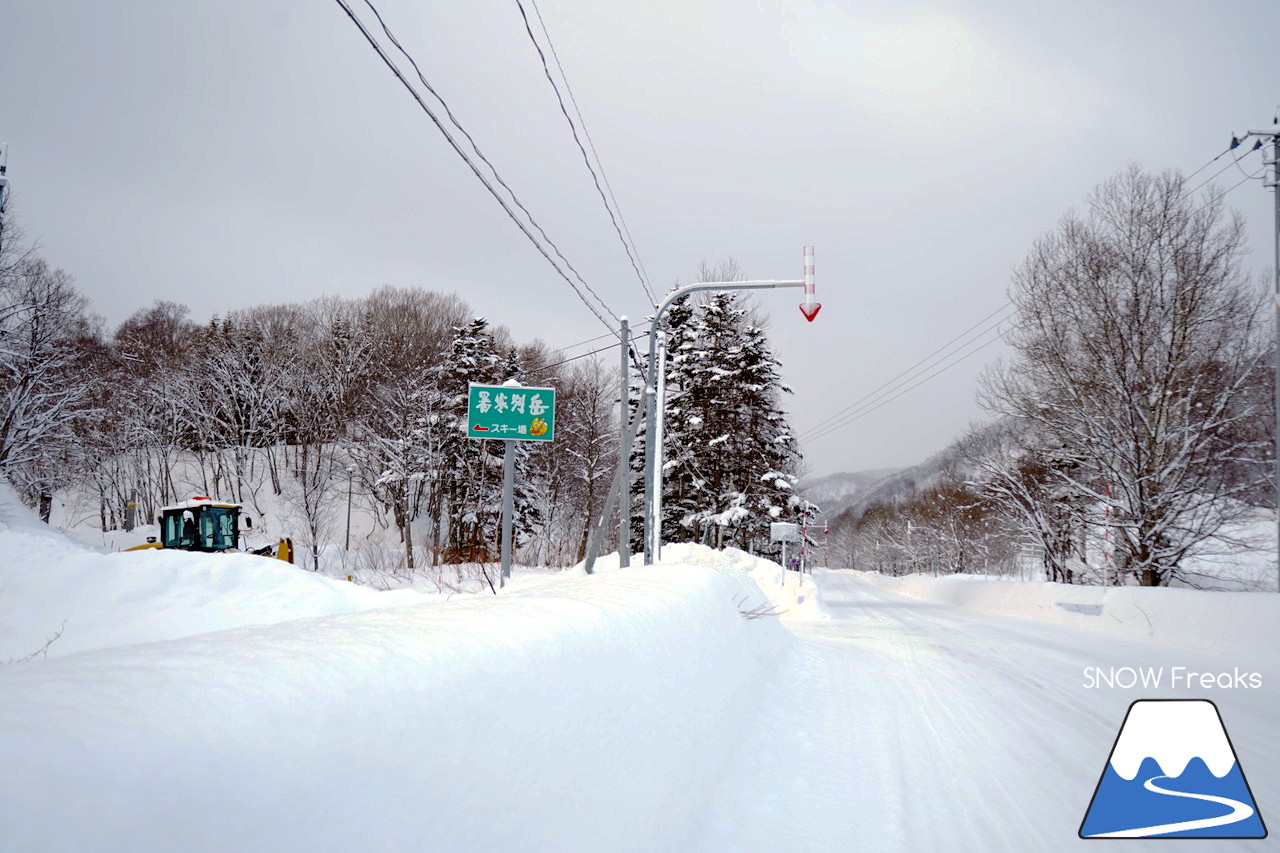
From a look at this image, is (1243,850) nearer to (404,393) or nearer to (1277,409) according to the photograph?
(1277,409)

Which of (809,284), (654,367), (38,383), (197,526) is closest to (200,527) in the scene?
(197,526)

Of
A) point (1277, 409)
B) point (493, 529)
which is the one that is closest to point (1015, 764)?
point (1277, 409)

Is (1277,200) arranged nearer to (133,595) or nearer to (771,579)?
(771,579)

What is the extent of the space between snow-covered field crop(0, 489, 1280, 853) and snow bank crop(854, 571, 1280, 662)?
256 mm

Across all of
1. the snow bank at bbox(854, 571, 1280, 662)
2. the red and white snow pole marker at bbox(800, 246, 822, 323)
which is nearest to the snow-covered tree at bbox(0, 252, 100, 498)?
the red and white snow pole marker at bbox(800, 246, 822, 323)

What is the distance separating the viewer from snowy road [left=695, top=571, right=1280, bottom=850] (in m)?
3.70

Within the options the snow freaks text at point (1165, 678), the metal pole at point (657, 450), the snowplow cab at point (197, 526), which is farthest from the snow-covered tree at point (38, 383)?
the snow freaks text at point (1165, 678)

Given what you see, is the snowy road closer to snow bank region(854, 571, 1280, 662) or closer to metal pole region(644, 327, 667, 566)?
snow bank region(854, 571, 1280, 662)

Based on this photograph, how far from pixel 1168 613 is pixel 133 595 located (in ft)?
54.4

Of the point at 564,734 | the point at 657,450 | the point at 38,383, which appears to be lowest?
the point at 564,734

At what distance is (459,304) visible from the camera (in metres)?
47.9

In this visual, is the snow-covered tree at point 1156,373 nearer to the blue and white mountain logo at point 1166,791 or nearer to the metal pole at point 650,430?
the metal pole at point 650,430

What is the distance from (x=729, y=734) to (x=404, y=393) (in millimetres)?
36529

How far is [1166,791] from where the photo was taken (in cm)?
378
